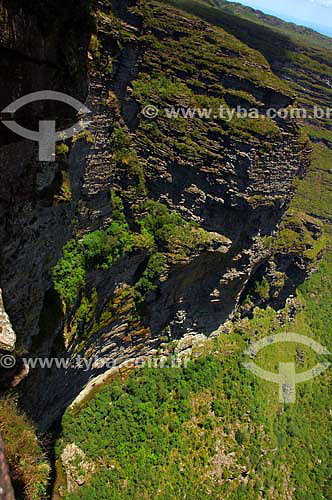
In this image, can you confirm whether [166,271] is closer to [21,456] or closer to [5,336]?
[21,456]

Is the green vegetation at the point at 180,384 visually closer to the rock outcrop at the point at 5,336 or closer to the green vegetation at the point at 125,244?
the green vegetation at the point at 125,244

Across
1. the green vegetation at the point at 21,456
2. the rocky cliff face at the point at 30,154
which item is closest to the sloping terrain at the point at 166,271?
the rocky cliff face at the point at 30,154

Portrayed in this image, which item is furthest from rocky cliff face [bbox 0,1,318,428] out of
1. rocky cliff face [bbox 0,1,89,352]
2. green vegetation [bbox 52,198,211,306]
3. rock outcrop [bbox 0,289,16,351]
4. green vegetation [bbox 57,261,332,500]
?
rock outcrop [bbox 0,289,16,351]

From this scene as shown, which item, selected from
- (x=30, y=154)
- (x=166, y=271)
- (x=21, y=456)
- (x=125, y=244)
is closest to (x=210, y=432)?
(x=166, y=271)

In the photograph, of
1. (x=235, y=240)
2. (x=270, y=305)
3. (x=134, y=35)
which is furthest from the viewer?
(x=270, y=305)

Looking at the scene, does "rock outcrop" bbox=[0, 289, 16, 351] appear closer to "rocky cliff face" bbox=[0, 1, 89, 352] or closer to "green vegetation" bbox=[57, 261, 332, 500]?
"rocky cliff face" bbox=[0, 1, 89, 352]

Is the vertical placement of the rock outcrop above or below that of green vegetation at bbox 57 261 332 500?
above

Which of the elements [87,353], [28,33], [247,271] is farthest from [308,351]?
[28,33]

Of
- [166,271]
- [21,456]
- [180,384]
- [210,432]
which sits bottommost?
[210,432]

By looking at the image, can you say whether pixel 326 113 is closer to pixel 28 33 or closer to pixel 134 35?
pixel 134 35
